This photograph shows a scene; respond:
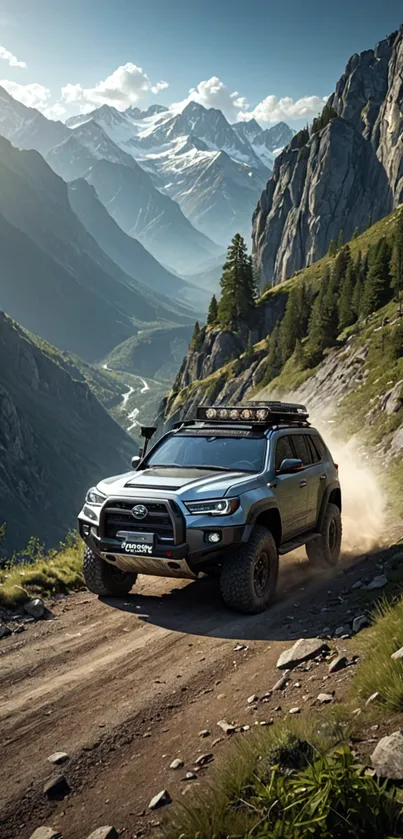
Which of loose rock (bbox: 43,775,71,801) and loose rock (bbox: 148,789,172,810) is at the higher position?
loose rock (bbox: 148,789,172,810)

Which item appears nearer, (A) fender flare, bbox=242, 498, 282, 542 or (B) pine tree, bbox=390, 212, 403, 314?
(A) fender flare, bbox=242, 498, 282, 542

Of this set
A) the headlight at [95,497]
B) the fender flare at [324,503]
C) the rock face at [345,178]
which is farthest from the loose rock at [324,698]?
the rock face at [345,178]

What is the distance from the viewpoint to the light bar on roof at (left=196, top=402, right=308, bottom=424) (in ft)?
32.3

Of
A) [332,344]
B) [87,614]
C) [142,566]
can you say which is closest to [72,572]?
[87,614]

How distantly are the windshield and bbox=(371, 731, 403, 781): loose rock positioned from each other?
17.2 feet

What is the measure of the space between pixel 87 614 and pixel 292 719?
4.39 m

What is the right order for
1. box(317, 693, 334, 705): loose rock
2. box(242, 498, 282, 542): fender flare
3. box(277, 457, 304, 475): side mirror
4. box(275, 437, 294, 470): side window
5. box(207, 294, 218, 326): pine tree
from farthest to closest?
box(207, 294, 218, 326): pine tree, box(275, 437, 294, 470): side window, box(277, 457, 304, 475): side mirror, box(242, 498, 282, 542): fender flare, box(317, 693, 334, 705): loose rock

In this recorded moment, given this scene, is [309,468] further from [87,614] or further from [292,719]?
[292,719]

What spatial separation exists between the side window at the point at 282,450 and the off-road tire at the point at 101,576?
2.76 metres

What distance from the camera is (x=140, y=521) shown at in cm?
782

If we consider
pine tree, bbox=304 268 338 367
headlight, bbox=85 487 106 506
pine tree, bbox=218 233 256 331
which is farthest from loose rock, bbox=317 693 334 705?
pine tree, bbox=218 233 256 331

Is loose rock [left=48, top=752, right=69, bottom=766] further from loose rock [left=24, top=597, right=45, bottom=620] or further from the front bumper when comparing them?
loose rock [left=24, top=597, right=45, bottom=620]

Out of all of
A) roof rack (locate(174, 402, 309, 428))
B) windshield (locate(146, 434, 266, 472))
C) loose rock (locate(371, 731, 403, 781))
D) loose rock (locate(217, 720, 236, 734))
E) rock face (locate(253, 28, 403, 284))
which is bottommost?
loose rock (locate(217, 720, 236, 734))

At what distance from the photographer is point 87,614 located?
811 centimetres
